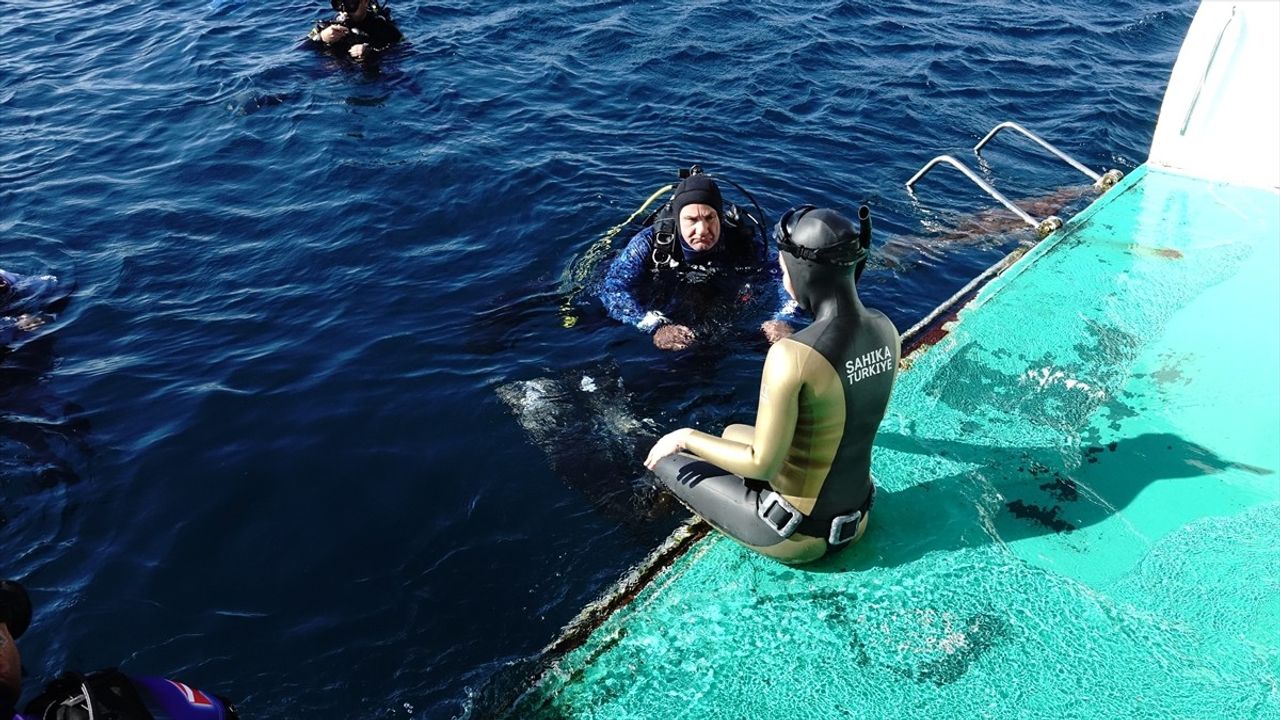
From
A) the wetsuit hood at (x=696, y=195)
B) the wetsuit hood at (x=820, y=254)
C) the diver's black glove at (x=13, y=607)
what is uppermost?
the wetsuit hood at (x=820, y=254)

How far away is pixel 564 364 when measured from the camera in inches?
252

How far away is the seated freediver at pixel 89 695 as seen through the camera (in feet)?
7.77

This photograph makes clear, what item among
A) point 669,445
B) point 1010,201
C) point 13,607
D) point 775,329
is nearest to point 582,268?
point 775,329

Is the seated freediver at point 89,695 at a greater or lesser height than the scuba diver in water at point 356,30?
greater

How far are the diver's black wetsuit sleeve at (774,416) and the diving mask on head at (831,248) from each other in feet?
1.04

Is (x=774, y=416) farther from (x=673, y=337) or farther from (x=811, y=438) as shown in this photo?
(x=673, y=337)

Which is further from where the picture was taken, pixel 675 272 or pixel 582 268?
pixel 582 268

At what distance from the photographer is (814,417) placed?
11.4 feet

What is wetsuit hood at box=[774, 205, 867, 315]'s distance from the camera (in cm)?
329

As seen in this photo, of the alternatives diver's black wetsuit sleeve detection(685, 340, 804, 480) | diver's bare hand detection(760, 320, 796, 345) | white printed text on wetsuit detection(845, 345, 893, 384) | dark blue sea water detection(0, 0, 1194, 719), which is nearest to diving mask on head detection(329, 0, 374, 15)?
dark blue sea water detection(0, 0, 1194, 719)

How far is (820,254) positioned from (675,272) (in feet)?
11.4

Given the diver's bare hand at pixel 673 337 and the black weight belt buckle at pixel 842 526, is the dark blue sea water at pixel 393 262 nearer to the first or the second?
the diver's bare hand at pixel 673 337

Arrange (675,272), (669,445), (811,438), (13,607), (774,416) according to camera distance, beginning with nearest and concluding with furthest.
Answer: (13,607) → (774,416) → (811,438) → (669,445) → (675,272)

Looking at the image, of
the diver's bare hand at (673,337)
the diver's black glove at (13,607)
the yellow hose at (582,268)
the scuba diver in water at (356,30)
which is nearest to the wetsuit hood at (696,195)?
the yellow hose at (582,268)
